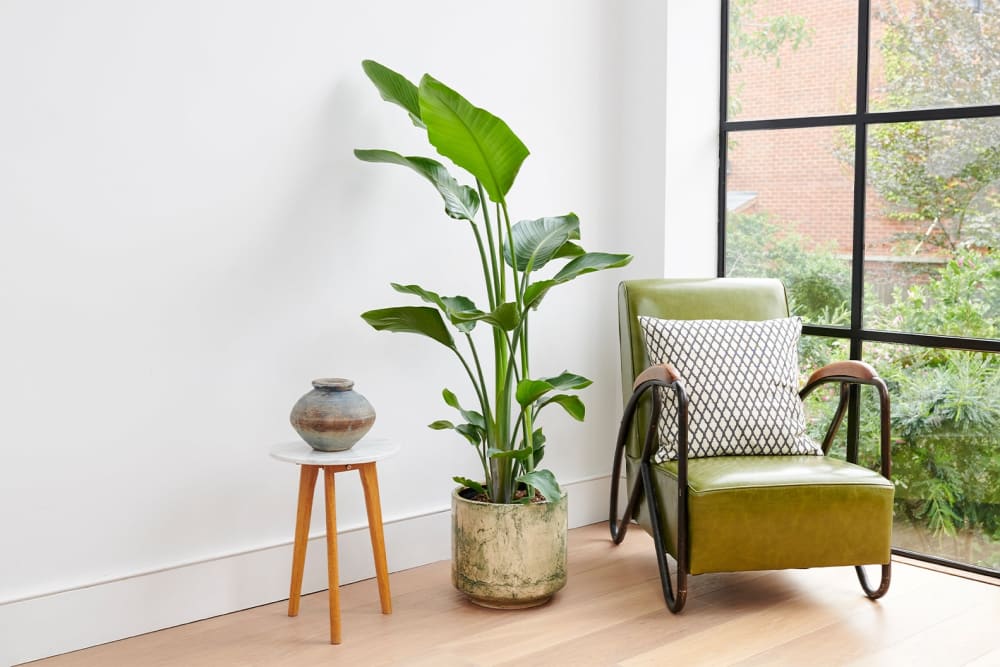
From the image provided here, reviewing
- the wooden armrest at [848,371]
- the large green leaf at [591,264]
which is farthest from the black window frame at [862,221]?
the large green leaf at [591,264]

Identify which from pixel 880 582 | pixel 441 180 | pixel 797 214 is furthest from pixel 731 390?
pixel 441 180

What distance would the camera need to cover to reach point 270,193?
284cm

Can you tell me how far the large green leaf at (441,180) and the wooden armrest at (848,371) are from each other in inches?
47.7

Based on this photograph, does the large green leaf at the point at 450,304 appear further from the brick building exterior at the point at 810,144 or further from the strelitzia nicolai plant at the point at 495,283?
the brick building exterior at the point at 810,144

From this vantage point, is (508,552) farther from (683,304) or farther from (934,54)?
(934,54)

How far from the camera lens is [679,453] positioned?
2.69 metres

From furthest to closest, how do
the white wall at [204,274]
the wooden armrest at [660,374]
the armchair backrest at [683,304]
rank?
the armchair backrest at [683,304]
the wooden armrest at [660,374]
the white wall at [204,274]

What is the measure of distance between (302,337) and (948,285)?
2.06m

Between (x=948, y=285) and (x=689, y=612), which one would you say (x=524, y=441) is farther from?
(x=948, y=285)

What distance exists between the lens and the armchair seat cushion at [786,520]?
8.80ft

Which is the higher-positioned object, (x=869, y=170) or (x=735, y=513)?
(x=869, y=170)

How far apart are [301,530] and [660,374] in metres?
1.09

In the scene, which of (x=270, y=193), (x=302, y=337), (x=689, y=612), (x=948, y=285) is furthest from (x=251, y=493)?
(x=948, y=285)

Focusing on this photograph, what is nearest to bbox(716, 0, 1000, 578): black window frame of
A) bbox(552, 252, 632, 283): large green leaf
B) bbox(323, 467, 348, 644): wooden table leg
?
bbox(552, 252, 632, 283): large green leaf
